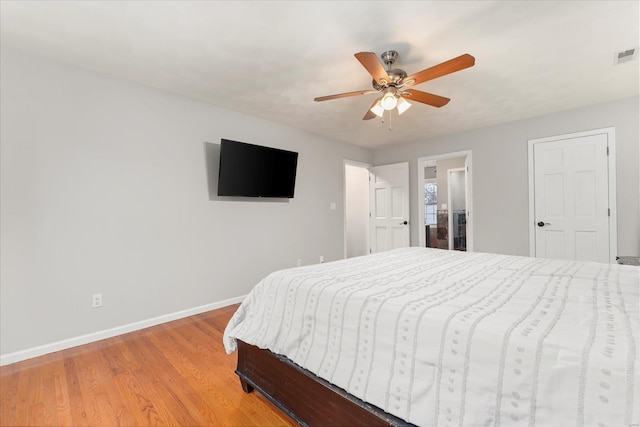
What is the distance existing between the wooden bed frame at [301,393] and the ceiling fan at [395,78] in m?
1.84

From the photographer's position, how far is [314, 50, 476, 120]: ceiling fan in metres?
1.84

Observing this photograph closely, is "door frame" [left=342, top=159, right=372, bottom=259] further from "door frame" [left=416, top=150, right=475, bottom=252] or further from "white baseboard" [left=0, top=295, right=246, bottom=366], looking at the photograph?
"white baseboard" [left=0, top=295, right=246, bottom=366]

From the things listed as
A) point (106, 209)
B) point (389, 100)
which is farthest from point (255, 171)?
point (389, 100)

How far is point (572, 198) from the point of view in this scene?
3.53 m

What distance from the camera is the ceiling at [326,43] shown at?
5.86ft

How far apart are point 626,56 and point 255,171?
362 cm

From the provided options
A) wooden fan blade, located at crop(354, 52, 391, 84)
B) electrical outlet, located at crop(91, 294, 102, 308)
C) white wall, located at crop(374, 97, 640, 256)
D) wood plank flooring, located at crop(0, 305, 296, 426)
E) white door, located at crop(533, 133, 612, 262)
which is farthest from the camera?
white door, located at crop(533, 133, 612, 262)

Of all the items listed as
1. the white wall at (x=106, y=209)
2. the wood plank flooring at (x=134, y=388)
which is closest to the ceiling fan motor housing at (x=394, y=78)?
the white wall at (x=106, y=209)

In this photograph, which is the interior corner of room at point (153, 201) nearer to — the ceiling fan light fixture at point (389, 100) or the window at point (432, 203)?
the ceiling fan light fixture at point (389, 100)

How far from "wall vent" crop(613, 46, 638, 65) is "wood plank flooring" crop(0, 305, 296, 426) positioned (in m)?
3.63

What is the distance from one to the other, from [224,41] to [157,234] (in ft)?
6.34

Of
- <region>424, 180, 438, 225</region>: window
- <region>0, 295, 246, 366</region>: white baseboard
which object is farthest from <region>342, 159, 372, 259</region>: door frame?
<region>0, 295, 246, 366</region>: white baseboard

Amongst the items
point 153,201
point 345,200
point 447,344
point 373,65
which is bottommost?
point 447,344

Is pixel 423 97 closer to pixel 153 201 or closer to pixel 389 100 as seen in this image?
pixel 389 100
